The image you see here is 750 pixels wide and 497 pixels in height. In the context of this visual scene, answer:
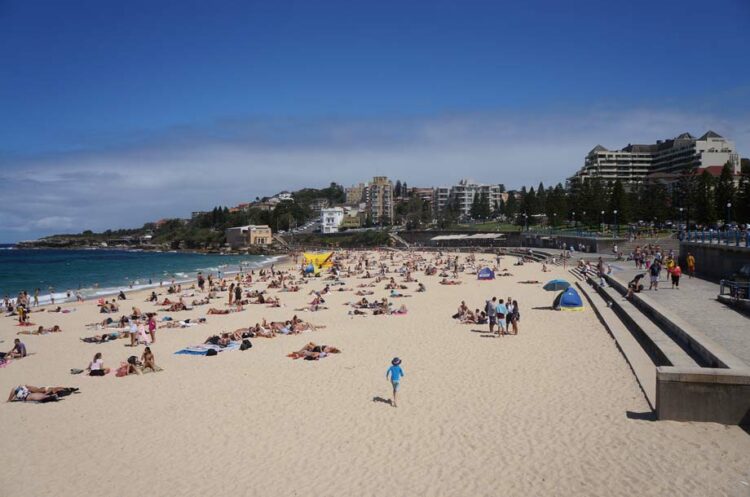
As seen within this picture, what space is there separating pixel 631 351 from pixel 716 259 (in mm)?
12203

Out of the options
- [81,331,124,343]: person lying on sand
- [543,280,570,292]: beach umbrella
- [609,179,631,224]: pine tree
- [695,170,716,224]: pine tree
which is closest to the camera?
[81,331,124,343]: person lying on sand

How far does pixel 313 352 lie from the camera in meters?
12.9

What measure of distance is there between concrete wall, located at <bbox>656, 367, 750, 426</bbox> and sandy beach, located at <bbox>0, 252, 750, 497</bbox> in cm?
18

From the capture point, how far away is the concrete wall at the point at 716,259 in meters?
18.4

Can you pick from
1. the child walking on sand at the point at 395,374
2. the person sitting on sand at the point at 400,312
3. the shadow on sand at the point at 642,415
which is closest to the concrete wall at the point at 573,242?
the person sitting on sand at the point at 400,312

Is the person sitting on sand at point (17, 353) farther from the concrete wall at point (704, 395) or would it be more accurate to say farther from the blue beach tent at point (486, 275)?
the blue beach tent at point (486, 275)


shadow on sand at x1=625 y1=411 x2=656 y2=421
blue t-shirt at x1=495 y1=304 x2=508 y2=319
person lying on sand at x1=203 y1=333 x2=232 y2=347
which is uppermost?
blue t-shirt at x1=495 y1=304 x2=508 y2=319

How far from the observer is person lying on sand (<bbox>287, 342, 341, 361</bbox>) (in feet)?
41.7

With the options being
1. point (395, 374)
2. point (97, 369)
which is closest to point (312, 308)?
point (97, 369)

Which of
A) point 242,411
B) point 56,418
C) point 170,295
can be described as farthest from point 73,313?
point 242,411

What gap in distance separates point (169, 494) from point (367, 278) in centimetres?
2963

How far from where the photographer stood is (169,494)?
6.45 meters

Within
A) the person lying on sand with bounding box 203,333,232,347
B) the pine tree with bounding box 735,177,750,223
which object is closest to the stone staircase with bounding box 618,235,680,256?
the pine tree with bounding box 735,177,750,223

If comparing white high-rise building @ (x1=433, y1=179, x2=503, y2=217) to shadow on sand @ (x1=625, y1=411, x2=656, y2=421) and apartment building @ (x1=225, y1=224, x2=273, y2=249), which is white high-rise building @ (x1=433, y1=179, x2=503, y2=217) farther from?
shadow on sand @ (x1=625, y1=411, x2=656, y2=421)
